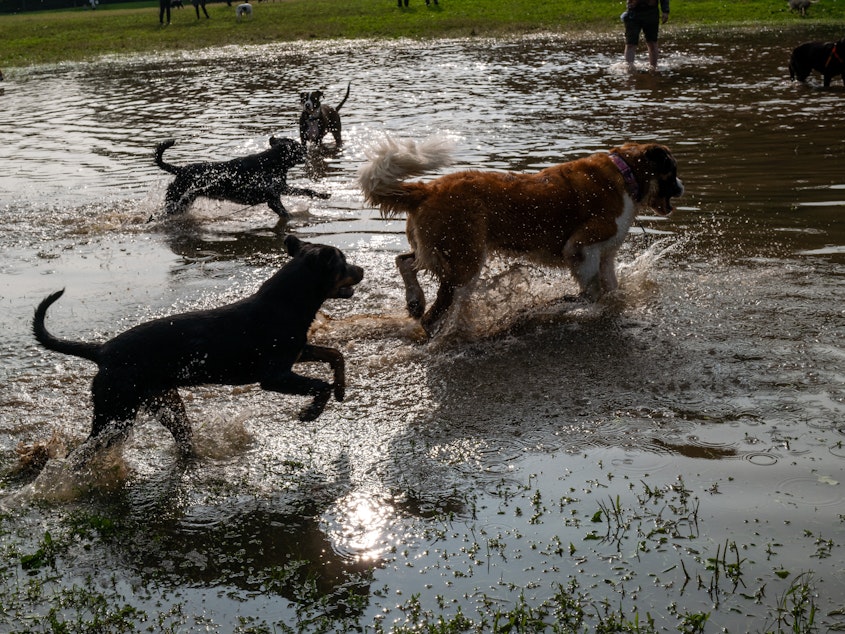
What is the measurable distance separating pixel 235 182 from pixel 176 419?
5.13 metres

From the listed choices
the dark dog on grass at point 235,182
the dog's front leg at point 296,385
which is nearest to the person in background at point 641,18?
the dark dog on grass at point 235,182

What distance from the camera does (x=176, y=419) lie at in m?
5.68

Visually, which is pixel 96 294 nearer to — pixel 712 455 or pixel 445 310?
pixel 445 310

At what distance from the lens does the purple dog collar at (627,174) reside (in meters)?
7.25

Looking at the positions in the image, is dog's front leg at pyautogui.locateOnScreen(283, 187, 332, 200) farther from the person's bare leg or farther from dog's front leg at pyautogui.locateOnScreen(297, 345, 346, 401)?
the person's bare leg

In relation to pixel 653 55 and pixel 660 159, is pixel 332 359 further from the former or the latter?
pixel 653 55

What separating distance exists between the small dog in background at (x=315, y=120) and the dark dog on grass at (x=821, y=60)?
27.0 feet

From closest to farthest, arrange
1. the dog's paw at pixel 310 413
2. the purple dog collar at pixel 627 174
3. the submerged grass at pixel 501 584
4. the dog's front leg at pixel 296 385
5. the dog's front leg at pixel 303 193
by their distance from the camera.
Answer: the submerged grass at pixel 501 584 → the dog's front leg at pixel 296 385 → the dog's paw at pixel 310 413 → the purple dog collar at pixel 627 174 → the dog's front leg at pixel 303 193

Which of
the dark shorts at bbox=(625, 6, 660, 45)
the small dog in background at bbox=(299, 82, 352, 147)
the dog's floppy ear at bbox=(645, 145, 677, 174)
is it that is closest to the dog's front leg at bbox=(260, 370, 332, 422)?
the dog's floppy ear at bbox=(645, 145, 677, 174)

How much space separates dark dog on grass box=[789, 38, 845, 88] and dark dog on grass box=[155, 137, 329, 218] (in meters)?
9.94

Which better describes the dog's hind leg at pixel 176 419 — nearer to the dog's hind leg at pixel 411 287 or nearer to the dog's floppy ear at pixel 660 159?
the dog's hind leg at pixel 411 287

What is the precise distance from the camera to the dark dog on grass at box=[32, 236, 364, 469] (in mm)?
5191

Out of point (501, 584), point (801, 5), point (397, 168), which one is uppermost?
point (801, 5)

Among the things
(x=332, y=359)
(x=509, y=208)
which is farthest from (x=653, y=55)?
(x=332, y=359)
